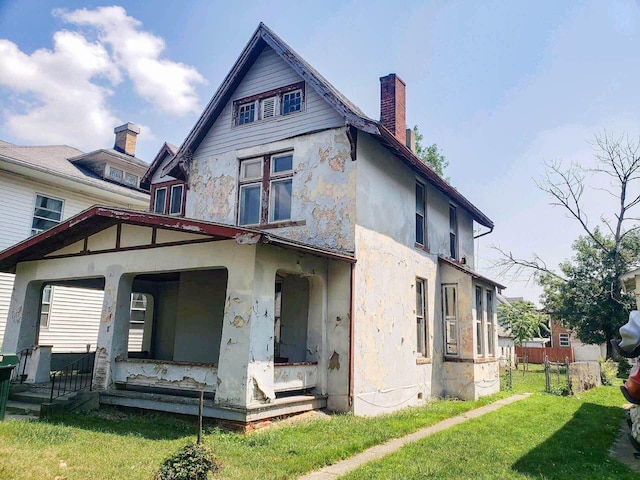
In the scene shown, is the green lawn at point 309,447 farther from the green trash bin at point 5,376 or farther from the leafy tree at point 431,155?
the leafy tree at point 431,155

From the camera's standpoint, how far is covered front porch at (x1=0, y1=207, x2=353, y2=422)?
8.80 metres

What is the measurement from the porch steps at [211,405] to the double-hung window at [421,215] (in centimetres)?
637

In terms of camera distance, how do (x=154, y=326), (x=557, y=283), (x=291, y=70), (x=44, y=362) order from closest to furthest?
(x=44, y=362) < (x=291, y=70) < (x=154, y=326) < (x=557, y=283)

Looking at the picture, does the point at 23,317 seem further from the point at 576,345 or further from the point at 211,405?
the point at 576,345

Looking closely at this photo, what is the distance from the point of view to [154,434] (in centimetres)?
819

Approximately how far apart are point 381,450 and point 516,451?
2.18 meters

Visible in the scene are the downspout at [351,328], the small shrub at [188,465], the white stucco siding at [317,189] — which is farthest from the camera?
the white stucco siding at [317,189]

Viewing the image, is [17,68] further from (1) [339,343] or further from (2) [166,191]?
(2) [166,191]

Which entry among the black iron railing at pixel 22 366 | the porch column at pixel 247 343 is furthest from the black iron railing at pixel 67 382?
the porch column at pixel 247 343

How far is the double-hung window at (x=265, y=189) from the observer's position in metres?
12.5

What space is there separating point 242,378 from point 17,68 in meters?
5.64

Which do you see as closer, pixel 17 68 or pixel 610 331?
pixel 17 68

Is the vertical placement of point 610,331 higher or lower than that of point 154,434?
higher

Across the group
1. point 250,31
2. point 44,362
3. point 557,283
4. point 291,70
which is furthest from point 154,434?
point 557,283
